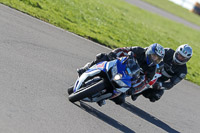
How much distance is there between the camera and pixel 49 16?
572 inches

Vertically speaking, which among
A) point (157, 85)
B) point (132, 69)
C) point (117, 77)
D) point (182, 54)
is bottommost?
point (157, 85)

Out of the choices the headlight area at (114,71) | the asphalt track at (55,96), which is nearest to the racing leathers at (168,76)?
the asphalt track at (55,96)

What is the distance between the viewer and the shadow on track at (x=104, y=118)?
25.1 feet

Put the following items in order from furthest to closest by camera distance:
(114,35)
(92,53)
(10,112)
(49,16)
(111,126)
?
1. (114,35)
2. (49,16)
3. (92,53)
4. (111,126)
5. (10,112)

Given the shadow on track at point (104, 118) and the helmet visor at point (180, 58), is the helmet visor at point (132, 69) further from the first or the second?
the helmet visor at point (180, 58)

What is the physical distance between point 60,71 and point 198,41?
19.4 meters

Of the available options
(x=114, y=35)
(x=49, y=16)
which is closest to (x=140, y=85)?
(x=49, y=16)

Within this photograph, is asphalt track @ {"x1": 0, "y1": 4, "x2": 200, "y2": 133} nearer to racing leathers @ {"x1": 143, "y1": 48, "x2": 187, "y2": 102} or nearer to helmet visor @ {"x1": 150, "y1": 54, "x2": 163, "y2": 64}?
racing leathers @ {"x1": 143, "y1": 48, "x2": 187, "y2": 102}

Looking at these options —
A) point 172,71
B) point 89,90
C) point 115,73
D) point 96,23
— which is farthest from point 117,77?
point 96,23

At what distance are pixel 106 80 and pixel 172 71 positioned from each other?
10.3 ft

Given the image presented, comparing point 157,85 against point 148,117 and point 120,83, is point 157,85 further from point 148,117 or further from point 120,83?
point 120,83

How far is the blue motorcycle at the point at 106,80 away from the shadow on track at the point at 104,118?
18 centimetres

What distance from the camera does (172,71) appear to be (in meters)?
10.1

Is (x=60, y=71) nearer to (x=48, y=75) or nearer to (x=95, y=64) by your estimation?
(x=48, y=75)
